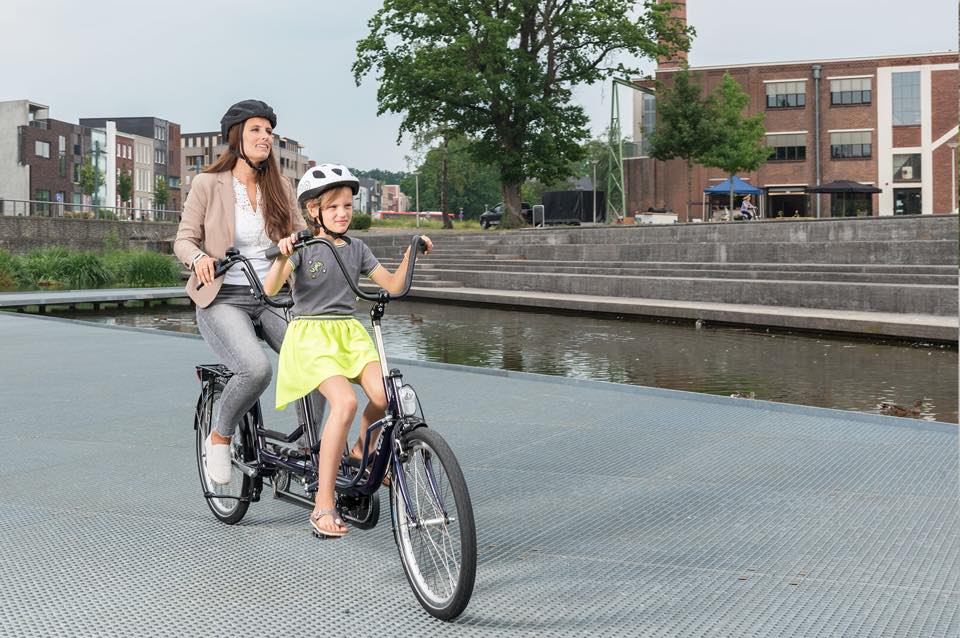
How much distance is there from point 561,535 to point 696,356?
8.65 metres

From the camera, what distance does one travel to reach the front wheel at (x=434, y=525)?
2.90m

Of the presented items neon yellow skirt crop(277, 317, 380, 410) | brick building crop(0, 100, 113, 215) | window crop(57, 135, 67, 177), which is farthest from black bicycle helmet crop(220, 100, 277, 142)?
window crop(57, 135, 67, 177)

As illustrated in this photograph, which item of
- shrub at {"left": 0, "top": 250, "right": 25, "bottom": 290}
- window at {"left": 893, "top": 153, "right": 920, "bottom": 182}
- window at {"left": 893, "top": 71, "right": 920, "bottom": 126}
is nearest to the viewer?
shrub at {"left": 0, "top": 250, "right": 25, "bottom": 290}

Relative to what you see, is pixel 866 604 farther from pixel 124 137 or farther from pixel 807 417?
pixel 124 137

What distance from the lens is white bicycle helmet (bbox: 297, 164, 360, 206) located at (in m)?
3.45

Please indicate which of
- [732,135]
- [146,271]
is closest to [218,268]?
[146,271]

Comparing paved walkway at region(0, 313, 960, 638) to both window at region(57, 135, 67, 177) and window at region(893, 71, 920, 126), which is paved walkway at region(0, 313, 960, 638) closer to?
window at region(893, 71, 920, 126)

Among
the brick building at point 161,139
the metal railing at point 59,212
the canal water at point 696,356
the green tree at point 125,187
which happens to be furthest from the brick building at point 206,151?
the canal water at point 696,356

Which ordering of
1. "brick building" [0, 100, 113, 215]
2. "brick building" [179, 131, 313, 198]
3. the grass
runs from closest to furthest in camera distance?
the grass → "brick building" [0, 100, 113, 215] → "brick building" [179, 131, 313, 198]

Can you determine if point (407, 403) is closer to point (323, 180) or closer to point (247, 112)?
point (323, 180)

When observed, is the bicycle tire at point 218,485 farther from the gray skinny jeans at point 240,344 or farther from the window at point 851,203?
the window at point 851,203

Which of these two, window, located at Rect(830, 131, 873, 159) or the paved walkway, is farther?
window, located at Rect(830, 131, 873, 159)

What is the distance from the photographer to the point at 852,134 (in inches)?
2162

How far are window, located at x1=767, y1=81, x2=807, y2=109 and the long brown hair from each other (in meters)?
57.0
